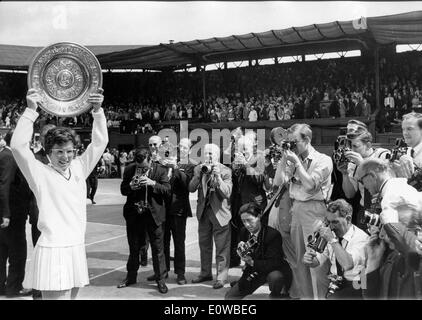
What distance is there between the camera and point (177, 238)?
5.41 meters

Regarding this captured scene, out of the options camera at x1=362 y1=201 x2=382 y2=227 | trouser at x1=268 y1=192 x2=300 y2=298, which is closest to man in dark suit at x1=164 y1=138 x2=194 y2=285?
trouser at x1=268 y1=192 x2=300 y2=298

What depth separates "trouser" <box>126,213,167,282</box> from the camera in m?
4.96

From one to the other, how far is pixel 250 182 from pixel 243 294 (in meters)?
1.74

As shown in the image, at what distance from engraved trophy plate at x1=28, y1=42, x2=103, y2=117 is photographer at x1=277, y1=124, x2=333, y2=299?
180 cm

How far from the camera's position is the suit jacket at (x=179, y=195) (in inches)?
214

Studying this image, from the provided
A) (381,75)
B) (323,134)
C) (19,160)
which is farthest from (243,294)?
(381,75)

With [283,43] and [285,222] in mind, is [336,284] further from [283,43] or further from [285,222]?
[283,43]

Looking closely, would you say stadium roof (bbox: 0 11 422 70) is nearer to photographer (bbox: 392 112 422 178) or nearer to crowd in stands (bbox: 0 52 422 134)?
crowd in stands (bbox: 0 52 422 134)

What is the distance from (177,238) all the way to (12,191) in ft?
5.99

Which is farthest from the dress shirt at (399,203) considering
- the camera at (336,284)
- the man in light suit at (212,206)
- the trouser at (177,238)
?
the trouser at (177,238)

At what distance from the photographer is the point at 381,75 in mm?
17516

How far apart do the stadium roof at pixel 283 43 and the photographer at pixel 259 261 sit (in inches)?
409

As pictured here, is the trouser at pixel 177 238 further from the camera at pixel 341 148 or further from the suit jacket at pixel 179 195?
the camera at pixel 341 148
